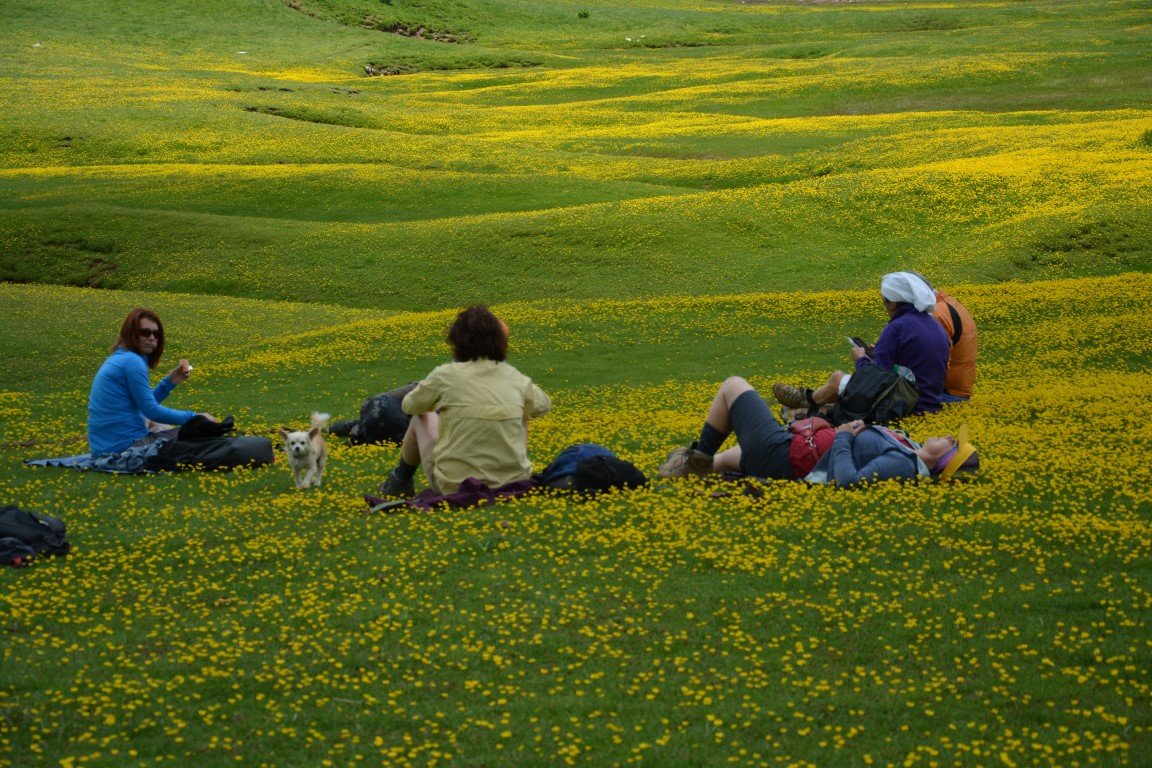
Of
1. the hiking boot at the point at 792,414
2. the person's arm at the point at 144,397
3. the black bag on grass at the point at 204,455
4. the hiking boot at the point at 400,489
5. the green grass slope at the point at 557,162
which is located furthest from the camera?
the green grass slope at the point at 557,162

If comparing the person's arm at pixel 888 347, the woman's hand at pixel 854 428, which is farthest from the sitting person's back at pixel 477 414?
the person's arm at pixel 888 347

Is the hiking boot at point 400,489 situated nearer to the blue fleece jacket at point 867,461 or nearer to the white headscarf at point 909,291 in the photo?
the blue fleece jacket at point 867,461

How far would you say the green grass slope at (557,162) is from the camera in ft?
120

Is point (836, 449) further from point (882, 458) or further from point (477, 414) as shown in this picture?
point (477, 414)

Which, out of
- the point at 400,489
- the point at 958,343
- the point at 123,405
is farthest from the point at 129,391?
the point at 958,343

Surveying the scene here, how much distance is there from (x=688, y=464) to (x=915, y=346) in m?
5.07

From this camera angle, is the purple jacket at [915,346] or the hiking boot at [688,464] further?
the purple jacket at [915,346]

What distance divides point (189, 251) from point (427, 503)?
28242 millimetres

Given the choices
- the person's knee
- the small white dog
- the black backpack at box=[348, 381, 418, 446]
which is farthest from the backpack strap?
the small white dog

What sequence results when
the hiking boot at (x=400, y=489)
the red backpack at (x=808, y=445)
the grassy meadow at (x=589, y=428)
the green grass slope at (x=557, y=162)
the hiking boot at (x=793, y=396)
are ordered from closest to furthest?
the grassy meadow at (x=589, y=428) → the red backpack at (x=808, y=445) → the hiking boot at (x=400, y=489) → the hiking boot at (x=793, y=396) → the green grass slope at (x=557, y=162)

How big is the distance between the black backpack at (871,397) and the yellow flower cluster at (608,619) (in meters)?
1.35

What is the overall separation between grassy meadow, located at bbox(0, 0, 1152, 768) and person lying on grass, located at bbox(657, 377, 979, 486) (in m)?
0.44

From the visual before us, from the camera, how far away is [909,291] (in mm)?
18031

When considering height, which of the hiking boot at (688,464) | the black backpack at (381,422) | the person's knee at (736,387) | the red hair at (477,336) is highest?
the red hair at (477,336)
